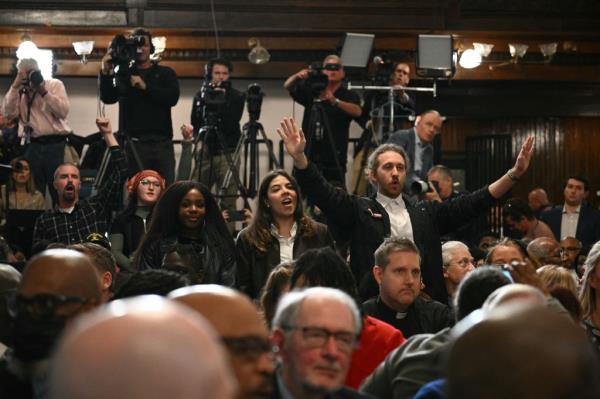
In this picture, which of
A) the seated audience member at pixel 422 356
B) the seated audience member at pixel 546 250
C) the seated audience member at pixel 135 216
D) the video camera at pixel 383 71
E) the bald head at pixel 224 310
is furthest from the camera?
the video camera at pixel 383 71

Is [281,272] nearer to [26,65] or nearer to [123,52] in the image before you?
[123,52]

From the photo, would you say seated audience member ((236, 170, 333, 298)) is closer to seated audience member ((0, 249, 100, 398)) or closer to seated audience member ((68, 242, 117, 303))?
seated audience member ((68, 242, 117, 303))

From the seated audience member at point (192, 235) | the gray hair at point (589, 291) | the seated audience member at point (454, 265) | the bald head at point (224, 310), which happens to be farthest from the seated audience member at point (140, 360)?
the seated audience member at point (454, 265)

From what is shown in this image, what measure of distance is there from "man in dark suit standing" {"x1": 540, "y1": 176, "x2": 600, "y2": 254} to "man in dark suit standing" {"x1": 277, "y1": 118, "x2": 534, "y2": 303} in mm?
3118

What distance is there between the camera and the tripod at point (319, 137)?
27.9 ft

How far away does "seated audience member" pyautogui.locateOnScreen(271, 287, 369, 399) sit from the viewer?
269 centimetres

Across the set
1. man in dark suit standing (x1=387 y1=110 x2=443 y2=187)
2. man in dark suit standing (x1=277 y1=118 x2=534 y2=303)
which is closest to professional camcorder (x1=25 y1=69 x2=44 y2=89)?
man in dark suit standing (x1=387 y1=110 x2=443 y2=187)

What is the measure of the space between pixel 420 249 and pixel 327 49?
685 centimetres

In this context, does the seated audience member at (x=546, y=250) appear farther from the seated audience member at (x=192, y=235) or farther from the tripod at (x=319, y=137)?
the seated audience member at (x=192, y=235)

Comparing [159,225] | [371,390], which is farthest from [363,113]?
[371,390]

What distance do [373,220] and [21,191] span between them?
3549 mm

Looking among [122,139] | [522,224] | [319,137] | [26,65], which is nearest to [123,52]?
[122,139]

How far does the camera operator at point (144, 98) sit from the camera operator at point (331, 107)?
0.88 meters

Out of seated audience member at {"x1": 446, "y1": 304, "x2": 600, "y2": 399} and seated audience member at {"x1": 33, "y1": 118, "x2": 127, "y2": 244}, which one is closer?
seated audience member at {"x1": 446, "y1": 304, "x2": 600, "y2": 399}
